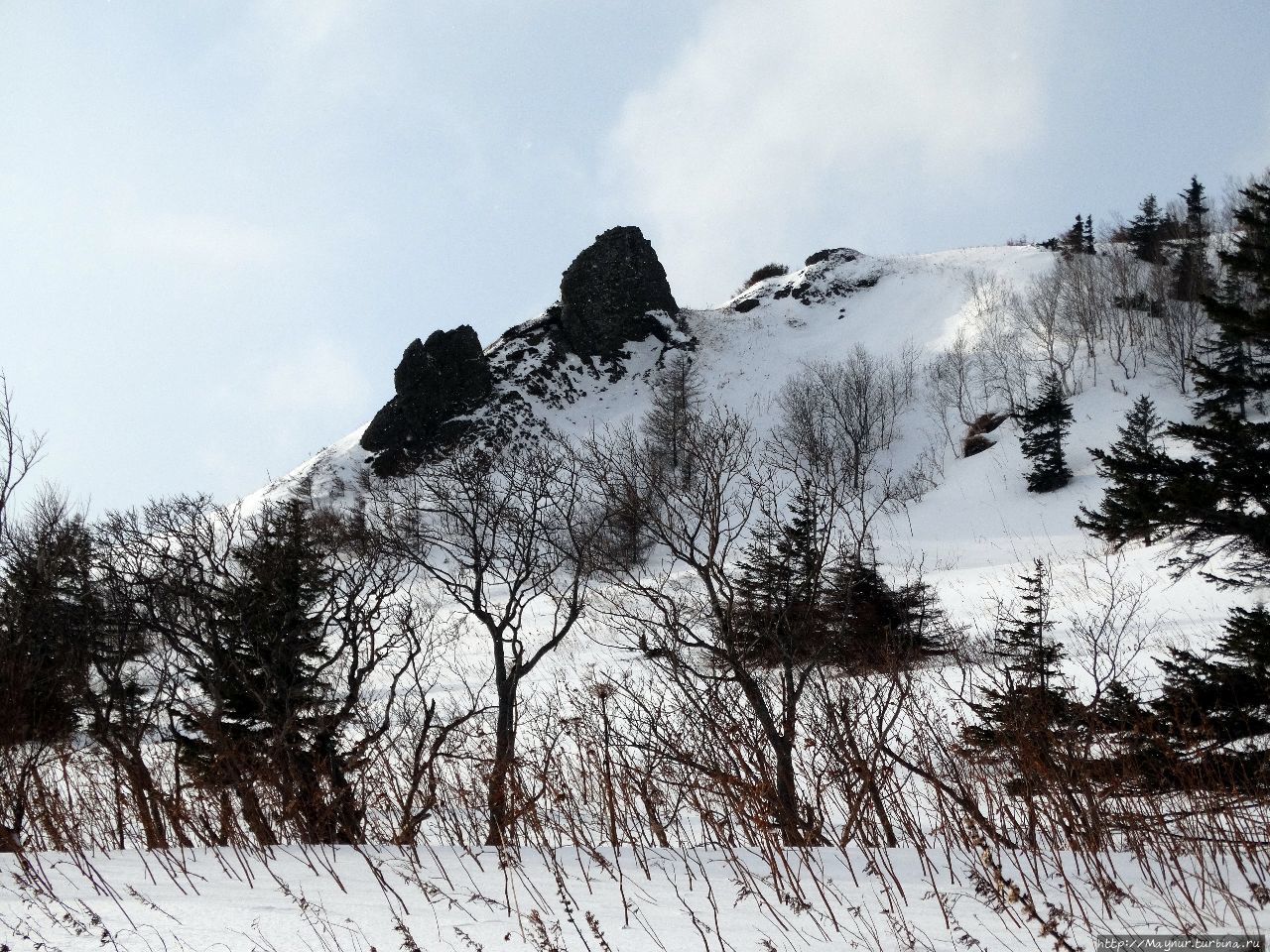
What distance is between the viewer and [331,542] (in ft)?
38.4

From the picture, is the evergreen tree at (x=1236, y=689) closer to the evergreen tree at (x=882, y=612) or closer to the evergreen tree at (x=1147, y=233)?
the evergreen tree at (x=882, y=612)

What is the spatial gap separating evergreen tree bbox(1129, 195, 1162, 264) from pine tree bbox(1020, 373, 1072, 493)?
2597 centimetres

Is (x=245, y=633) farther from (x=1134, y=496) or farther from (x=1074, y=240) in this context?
(x=1074, y=240)

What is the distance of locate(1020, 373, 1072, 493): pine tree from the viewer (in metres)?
28.6

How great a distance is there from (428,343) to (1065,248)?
4735 centimetres

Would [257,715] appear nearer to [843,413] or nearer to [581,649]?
[581,649]

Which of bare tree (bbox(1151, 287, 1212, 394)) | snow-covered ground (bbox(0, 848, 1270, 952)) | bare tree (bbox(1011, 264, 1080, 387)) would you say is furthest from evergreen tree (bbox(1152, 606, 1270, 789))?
bare tree (bbox(1011, 264, 1080, 387))

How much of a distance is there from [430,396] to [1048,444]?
1298 inches

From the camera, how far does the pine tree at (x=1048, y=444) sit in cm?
2864

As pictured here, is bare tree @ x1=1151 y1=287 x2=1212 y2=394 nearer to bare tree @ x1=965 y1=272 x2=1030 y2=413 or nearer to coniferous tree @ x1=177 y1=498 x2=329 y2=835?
bare tree @ x1=965 y1=272 x2=1030 y2=413

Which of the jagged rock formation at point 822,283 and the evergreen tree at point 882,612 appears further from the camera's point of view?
the jagged rock formation at point 822,283

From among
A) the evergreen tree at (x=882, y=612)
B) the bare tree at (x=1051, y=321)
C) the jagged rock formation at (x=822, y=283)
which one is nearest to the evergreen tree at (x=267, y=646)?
the evergreen tree at (x=882, y=612)

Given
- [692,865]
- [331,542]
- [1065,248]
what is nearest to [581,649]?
[331,542]

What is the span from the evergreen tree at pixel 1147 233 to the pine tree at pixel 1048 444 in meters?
26.0
